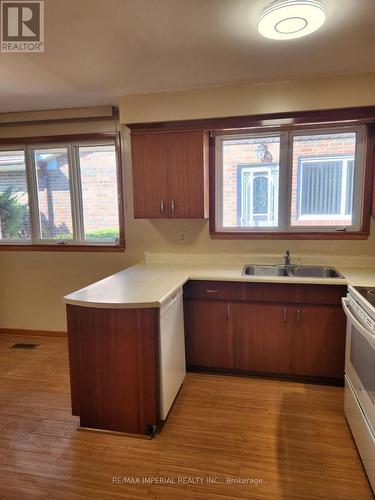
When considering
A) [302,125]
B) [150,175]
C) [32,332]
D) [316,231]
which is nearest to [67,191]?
[150,175]

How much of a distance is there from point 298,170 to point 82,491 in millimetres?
2925

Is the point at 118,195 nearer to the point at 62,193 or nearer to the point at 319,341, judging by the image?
the point at 62,193

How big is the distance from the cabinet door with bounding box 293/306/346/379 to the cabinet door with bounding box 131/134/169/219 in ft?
5.03

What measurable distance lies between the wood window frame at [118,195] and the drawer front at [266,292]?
1162mm

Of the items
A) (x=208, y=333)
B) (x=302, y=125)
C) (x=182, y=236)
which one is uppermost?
(x=302, y=125)

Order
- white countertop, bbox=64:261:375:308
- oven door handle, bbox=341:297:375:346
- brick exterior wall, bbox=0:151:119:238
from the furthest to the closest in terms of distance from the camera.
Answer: brick exterior wall, bbox=0:151:119:238 → white countertop, bbox=64:261:375:308 → oven door handle, bbox=341:297:375:346

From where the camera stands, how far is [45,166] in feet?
12.1

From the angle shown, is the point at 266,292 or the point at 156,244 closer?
the point at 266,292

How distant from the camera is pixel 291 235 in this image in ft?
10.2

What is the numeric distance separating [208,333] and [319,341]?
91cm

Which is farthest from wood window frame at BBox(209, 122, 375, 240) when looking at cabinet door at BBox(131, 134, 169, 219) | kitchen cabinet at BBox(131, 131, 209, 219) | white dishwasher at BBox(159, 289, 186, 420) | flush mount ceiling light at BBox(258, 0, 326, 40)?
flush mount ceiling light at BBox(258, 0, 326, 40)

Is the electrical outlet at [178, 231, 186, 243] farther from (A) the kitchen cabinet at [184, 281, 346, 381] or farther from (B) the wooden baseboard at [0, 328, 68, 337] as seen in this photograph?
(B) the wooden baseboard at [0, 328, 68, 337]

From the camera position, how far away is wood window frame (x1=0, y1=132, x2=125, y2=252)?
342 cm

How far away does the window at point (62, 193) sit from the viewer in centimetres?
354
